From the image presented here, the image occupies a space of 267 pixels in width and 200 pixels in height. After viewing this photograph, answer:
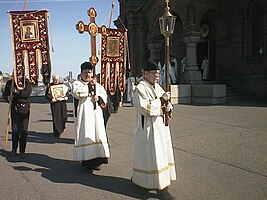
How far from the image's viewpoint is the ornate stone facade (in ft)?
51.8

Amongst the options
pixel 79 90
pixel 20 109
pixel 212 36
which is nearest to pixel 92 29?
pixel 79 90

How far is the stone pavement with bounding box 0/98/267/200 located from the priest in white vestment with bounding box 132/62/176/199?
248 mm

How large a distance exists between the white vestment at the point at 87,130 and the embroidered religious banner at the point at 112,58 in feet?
4.31

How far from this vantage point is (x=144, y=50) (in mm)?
20484

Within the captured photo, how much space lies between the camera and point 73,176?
5.01m

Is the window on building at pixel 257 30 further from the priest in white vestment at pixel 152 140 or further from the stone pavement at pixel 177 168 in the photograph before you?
the priest in white vestment at pixel 152 140

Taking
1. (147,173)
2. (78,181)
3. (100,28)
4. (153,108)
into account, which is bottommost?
(78,181)

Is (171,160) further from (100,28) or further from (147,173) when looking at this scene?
(100,28)

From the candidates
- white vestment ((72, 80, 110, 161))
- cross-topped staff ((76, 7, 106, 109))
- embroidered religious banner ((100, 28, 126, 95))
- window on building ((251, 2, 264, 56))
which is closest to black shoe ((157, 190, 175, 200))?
white vestment ((72, 80, 110, 161))

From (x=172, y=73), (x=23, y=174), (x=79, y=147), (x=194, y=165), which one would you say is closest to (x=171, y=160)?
(x=194, y=165)

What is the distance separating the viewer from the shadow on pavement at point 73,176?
431 centimetres

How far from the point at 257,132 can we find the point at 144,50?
13731mm

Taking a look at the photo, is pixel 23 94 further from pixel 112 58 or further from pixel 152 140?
pixel 152 140

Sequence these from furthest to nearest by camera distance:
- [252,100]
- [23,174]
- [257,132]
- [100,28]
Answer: [252,100], [257,132], [100,28], [23,174]
